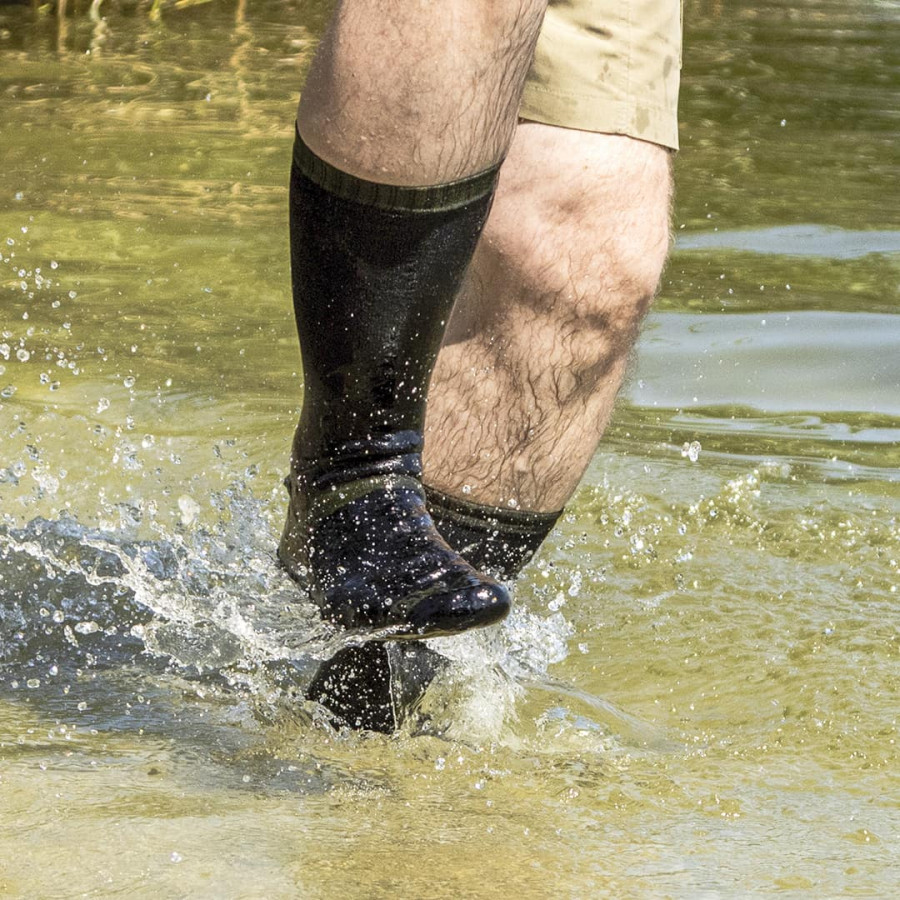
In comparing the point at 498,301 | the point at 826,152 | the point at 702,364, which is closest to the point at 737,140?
the point at 826,152

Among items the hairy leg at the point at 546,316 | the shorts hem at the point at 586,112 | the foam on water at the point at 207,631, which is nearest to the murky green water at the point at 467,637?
the foam on water at the point at 207,631

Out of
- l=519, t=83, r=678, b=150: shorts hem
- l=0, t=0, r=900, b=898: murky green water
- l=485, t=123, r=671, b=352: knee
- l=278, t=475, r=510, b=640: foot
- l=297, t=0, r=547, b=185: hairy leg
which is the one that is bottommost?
l=0, t=0, r=900, b=898: murky green water

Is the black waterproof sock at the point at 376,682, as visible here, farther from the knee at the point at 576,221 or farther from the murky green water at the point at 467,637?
the knee at the point at 576,221

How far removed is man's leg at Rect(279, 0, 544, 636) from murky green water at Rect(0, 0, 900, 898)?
195 mm

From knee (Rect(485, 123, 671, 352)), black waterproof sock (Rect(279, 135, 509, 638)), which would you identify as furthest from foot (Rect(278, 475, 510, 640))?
knee (Rect(485, 123, 671, 352))

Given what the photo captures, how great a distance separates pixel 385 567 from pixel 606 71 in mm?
747

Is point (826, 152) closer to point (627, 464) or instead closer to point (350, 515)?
point (627, 464)

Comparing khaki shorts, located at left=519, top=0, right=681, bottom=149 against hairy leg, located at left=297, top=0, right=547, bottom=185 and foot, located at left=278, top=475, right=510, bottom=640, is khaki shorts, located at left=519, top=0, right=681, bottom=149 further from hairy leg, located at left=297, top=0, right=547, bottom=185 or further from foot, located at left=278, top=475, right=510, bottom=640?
foot, located at left=278, top=475, right=510, bottom=640

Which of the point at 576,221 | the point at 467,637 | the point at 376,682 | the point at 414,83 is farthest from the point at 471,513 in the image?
the point at 414,83

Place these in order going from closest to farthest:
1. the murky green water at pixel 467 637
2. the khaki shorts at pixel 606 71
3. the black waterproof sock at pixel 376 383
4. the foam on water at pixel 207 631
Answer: the murky green water at pixel 467 637, the black waterproof sock at pixel 376 383, the foam on water at pixel 207 631, the khaki shorts at pixel 606 71

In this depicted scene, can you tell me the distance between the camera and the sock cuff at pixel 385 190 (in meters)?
1.61

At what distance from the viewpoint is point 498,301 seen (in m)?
2.12

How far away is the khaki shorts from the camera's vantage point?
2.03 meters

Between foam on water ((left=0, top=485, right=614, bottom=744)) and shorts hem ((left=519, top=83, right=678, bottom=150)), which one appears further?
shorts hem ((left=519, top=83, right=678, bottom=150))
